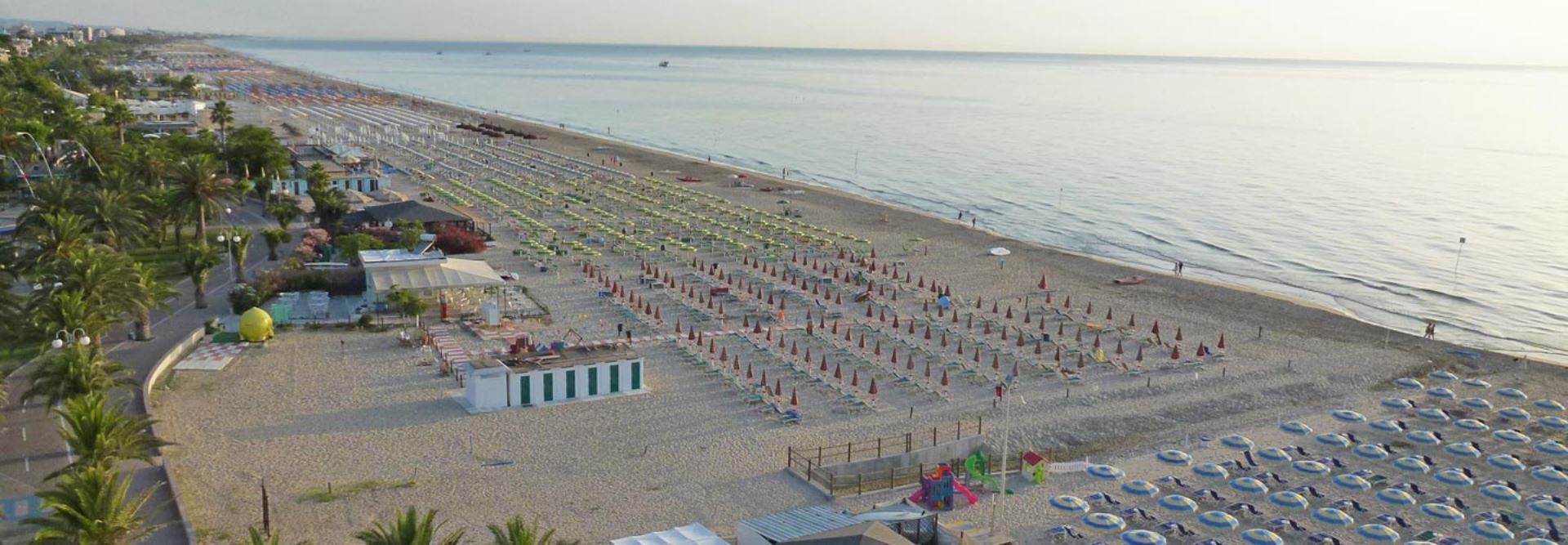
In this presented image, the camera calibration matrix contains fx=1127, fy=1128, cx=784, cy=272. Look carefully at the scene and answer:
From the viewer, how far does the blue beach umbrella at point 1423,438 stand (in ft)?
86.2

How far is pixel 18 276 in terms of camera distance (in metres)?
32.6

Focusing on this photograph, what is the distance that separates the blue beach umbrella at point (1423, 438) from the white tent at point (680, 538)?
1745cm

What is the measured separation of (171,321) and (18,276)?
4.45m

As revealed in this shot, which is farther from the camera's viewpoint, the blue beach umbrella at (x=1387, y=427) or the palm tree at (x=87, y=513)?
the blue beach umbrella at (x=1387, y=427)

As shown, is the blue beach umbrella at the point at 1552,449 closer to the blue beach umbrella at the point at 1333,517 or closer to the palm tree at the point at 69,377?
the blue beach umbrella at the point at 1333,517

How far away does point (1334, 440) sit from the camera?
25953 mm

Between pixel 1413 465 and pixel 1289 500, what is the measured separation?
4.59 meters

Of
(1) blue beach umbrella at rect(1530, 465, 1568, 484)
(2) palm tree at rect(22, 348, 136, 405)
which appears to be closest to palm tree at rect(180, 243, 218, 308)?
(2) palm tree at rect(22, 348, 136, 405)

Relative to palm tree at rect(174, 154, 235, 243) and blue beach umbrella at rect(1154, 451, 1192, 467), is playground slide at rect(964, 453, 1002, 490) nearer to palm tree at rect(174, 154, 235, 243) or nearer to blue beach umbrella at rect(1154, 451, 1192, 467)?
blue beach umbrella at rect(1154, 451, 1192, 467)

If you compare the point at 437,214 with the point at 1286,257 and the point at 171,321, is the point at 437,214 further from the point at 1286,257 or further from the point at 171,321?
the point at 1286,257

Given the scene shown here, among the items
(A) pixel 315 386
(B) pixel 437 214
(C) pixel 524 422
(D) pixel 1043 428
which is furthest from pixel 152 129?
(D) pixel 1043 428

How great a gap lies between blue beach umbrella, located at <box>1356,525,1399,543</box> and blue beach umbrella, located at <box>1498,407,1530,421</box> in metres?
10.4

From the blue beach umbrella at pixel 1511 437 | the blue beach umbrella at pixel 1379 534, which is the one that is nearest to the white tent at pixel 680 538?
the blue beach umbrella at pixel 1379 534

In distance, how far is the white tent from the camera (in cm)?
1839
